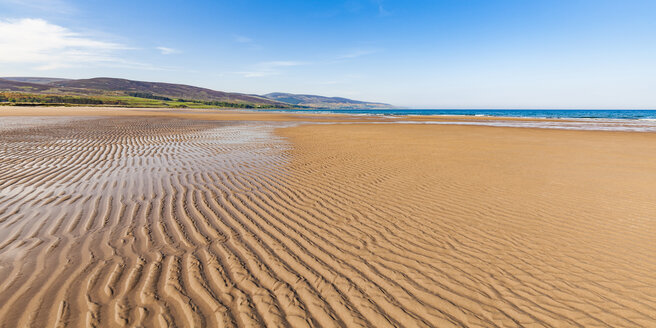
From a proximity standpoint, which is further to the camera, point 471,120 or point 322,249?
point 471,120

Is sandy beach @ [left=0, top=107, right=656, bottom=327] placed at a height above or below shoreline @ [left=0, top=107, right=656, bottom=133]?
below

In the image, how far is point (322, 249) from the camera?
4.35m

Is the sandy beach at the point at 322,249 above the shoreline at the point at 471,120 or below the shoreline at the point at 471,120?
below

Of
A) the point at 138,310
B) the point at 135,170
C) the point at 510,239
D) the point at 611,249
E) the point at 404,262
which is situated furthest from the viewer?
the point at 135,170

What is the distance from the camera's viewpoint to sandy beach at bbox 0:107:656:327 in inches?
119

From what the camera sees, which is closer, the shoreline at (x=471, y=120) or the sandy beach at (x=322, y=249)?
the sandy beach at (x=322, y=249)

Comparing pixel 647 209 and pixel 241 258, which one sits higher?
pixel 647 209

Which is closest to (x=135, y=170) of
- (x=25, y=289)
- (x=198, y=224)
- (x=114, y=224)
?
(x=114, y=224)

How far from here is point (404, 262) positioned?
13.2 feet

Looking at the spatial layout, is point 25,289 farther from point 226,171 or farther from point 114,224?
point 226,171

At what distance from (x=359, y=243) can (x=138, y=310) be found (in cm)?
291

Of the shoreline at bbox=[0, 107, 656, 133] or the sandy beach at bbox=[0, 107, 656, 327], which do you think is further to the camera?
the shoreline at bbox=[0, 107, 656, 133]

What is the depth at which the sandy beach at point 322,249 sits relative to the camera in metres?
3.03

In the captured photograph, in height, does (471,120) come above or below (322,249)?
above
